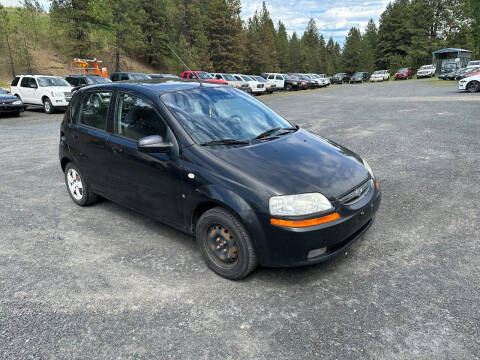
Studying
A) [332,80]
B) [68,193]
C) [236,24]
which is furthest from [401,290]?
[332,80]

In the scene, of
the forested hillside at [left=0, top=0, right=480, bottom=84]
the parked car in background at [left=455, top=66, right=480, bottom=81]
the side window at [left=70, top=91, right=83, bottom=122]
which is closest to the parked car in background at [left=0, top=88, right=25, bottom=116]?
the forested hillside at [left=0, top=0, right=480, bottom=84]

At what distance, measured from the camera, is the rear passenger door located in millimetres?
4312

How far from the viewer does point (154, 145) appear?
11.3ft

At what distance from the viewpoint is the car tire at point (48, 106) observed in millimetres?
17766

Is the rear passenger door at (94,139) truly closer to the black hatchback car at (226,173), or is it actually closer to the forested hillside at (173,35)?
the black hatchback car at (226,173)

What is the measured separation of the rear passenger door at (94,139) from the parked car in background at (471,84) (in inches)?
885

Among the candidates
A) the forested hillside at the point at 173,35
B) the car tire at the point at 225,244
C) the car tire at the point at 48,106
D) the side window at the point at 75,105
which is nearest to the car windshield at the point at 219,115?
the car tire at the point at 225,244

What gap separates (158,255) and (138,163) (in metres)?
1.01

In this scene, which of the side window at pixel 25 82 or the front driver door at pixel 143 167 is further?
the side window at pixel 25 82

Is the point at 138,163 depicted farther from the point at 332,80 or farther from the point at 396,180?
the point at 332,80

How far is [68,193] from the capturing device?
5.70m

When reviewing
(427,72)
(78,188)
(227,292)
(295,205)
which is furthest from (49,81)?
(427,72)

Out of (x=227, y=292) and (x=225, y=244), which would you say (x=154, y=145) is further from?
(x=227, y=292)

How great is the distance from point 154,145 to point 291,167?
1.34m
